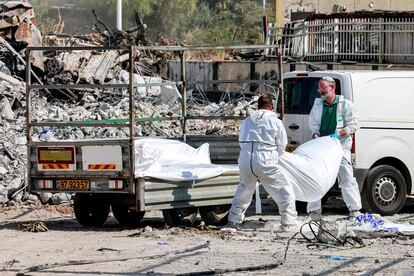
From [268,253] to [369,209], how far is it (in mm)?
4088

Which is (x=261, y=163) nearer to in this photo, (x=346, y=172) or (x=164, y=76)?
(x=346, y=172)

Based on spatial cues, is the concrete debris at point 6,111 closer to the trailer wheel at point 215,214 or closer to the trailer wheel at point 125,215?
the trailer wheel at point 125,215

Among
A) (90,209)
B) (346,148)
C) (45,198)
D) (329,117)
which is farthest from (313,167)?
(45,198)

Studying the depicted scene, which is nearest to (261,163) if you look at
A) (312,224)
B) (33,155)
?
(312,224)

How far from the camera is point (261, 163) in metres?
13.5

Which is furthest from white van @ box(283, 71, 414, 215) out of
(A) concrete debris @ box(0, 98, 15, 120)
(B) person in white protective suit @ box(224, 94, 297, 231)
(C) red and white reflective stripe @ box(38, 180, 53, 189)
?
(A) concrete debris @ box(0, 98, 15, 120)

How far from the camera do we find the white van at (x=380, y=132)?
1537 cm

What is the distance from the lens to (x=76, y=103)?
27266mm

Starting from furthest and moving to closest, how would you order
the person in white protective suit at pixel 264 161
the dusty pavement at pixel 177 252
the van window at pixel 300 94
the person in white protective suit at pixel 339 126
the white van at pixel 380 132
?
the van window at pixel 300 94 < the white van at pixel 380 132 < the person in white protective suit at pixel 339 126 < the person in white protective suit at pixel 264 161 < the dusty pavement at pixel 177 252

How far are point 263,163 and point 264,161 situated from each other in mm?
32

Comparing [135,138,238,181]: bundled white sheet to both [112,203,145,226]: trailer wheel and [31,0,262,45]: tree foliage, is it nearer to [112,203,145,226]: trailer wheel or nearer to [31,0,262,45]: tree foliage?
[112,203,145,226]: trailer wheel

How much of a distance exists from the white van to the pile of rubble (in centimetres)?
284

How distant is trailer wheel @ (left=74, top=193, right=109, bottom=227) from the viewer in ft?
47.6

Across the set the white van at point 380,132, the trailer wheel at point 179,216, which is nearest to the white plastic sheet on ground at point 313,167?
the white van at point 380,132
